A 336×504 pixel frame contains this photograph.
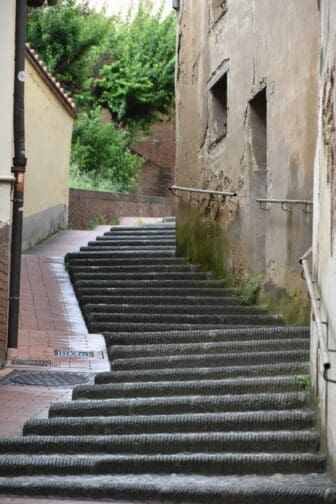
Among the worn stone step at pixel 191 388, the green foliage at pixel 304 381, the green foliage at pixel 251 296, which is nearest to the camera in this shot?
the green foliage at pixel 304 381

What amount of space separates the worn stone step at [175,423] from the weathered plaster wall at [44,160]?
39.0ft

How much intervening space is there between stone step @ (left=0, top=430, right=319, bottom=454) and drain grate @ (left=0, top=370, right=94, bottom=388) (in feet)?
6.69

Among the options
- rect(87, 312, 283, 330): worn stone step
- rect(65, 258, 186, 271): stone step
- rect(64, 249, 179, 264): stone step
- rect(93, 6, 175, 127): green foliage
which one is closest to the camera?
rect(87, 312, 283, 330): worn stone step

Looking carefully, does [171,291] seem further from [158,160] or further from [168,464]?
[158,160]

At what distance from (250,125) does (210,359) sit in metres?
5.20

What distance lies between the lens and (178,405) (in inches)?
291

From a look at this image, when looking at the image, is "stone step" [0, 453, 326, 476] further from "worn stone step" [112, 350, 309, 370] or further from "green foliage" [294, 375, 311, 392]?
"worn stone step" [112, 350, 309, 370]

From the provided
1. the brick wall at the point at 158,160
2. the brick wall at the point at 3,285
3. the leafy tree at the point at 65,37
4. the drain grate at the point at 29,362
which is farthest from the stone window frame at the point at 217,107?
the brick wall at the point at 158,160

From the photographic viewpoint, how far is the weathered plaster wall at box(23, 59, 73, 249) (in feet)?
63.1

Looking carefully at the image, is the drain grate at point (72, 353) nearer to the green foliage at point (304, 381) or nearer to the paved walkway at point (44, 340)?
the paved walkway at point (44, 340)

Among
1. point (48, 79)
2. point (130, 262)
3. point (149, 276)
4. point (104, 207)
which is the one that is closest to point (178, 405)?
point (149, 276)

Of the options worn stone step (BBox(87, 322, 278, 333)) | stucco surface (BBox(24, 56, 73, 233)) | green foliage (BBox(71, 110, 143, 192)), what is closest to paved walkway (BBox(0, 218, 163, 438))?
worn stone step (BBox(87, 322, 278, 333))

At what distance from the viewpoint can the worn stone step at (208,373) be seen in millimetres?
7695

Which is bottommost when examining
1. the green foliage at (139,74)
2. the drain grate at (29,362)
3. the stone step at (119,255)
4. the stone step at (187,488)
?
the stone step at (187,488)
